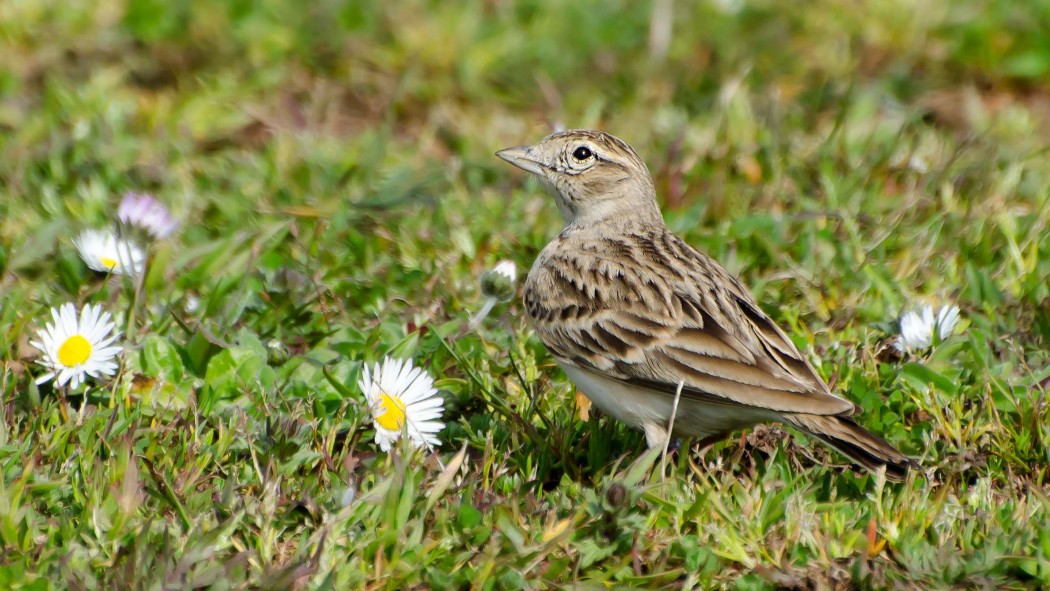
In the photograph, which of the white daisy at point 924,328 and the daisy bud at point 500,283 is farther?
the daisy bud at point 500,283

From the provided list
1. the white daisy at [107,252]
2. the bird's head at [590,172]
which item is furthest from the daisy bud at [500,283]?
the white daisy at [107,252]

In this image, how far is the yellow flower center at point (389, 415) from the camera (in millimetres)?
5348

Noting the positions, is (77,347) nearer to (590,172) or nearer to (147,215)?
(147,215)

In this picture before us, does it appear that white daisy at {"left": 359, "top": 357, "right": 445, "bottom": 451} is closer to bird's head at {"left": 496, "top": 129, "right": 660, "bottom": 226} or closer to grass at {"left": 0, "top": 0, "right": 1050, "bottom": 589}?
grass at {"left": 0, "top": 0, "right": 1050, "bottom": 589}

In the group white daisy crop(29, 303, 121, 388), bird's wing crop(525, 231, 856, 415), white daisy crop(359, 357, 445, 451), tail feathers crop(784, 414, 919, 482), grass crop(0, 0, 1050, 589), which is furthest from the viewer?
white daisy crop(29, 303, 121, 388)

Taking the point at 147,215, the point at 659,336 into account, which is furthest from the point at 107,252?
the point at 659,336

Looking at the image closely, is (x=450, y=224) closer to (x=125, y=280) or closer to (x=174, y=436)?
(x=125, y=280)

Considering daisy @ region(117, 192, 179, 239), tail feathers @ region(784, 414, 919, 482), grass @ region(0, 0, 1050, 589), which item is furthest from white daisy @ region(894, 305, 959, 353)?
daisy @ region(117, 192, 179, 239)

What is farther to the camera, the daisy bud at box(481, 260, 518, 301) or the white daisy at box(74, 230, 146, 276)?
the white daisy at box(74, 230, 146, 276)

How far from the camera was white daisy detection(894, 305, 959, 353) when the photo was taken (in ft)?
19.7

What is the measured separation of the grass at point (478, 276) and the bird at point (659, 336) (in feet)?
0.74

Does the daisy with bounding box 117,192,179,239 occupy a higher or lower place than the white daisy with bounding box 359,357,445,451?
higher

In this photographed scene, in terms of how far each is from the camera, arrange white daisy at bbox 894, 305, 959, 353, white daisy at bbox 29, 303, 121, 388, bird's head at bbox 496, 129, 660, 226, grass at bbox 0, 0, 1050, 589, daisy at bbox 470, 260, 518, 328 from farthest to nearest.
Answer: bird's head at bbox 496, 129, 660, 226 → daisy at bbox 470, 260, 518, 328 → white daisy at bbox 894, 305, 959, 353 → white daisy at bbox 29, 303, 121, 388 → grass at bbox 0, 0, 1050, 589

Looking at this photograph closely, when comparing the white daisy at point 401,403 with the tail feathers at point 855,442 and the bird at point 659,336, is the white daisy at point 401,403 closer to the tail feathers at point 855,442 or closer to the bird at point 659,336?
the bird at point 659,336
